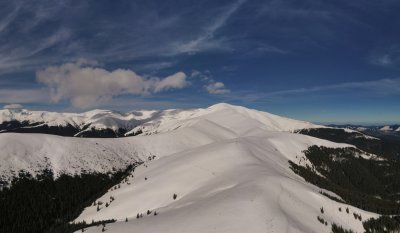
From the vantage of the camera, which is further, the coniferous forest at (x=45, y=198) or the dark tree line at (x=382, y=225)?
the coniferous forest at (x=45, y=198)

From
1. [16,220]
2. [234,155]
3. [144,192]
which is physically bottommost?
[16,220]

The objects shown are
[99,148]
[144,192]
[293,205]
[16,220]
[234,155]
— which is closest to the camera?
[293,205]

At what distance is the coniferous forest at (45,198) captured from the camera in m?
122

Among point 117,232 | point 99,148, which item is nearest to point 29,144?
point 99,148

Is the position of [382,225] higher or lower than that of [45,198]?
higher

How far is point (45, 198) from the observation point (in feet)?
469

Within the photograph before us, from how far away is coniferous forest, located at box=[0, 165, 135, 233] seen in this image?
122312 mm

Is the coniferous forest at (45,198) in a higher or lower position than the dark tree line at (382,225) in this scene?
lower

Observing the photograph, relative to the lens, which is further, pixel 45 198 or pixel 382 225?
pixel 45 198

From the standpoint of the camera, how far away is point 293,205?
4547 centimetres

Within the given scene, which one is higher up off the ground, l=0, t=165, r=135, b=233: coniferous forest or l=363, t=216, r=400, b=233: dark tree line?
l=363, t=216, r=400, b=233: dark tree line

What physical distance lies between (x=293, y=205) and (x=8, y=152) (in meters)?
163

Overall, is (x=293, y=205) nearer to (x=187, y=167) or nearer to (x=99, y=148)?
(x=187, y=167)

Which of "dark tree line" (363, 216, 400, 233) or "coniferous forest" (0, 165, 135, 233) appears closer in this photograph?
"dark tree line" (363, 216, 400, 233)
